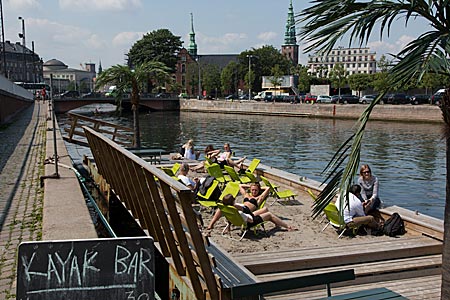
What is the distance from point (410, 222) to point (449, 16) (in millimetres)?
6169

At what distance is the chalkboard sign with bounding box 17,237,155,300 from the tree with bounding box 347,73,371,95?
9327 centimetres

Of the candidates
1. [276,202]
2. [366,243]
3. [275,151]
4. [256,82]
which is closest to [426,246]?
[366,243]

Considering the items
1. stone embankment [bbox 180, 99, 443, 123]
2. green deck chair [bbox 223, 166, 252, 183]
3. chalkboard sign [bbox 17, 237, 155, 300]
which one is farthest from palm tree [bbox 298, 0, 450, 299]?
stone embankment [bbox 180, 99, 443, 123]

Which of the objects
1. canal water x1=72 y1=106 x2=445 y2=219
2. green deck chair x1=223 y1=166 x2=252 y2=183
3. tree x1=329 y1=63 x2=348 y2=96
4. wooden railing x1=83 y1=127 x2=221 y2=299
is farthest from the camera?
tree x1=329 y1=63 x2=348 y2=96

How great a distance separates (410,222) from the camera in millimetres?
9555

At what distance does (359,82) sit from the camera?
95.2 meters

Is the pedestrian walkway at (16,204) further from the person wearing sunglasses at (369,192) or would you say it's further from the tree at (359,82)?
the tree at (359,82)

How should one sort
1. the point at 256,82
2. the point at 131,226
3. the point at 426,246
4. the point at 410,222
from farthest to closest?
the point at 256,82 < the point at 131,226 < the point at 410,222 < the point at 426,246

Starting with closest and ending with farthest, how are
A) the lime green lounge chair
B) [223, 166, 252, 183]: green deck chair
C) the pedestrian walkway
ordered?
the pedestrian walkway < the lime green lounge chair < [223, 166, 252, 183]: green deck chair

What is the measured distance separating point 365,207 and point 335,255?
251cm

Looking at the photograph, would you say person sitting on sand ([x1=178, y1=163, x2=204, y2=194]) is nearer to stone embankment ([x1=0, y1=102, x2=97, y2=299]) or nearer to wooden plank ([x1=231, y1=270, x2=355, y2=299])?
stone embankment ([x1=0, y1=102, x2=97, y2=299])

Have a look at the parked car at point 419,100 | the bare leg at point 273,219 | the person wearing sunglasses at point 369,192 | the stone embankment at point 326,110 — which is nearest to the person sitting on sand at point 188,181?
the bare leg at point 273,219

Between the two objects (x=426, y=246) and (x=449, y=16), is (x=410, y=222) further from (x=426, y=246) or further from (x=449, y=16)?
(x=449, y=16)

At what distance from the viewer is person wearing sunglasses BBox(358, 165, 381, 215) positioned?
10.4 metres
